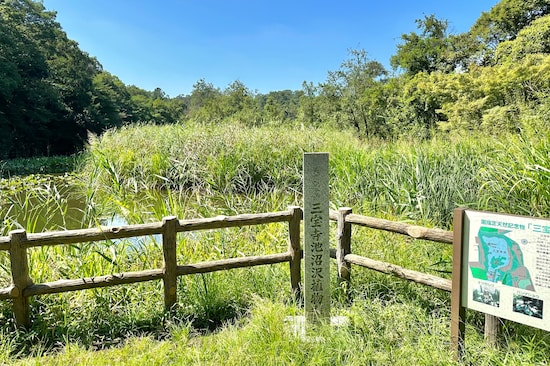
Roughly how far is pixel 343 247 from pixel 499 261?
146 centimetres

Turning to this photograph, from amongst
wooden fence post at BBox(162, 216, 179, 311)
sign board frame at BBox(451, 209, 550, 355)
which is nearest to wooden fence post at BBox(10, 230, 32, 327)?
wooden fence post at BBox(162, 216, 179, 311)

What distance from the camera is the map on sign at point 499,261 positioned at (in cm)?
201

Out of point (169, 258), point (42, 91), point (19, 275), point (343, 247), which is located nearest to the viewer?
point (19, 275)

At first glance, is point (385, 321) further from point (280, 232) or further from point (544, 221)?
point (280, 232)

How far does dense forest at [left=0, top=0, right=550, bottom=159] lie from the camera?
14289 millimetres

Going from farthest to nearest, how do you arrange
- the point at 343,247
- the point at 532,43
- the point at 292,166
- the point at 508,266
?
1. the point at 532,43
2. the point at 292,166
3. the point at 343,247
4. the point at 508,266

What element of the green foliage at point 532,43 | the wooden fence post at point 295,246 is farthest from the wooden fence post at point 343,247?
the green foliage at point 532,43

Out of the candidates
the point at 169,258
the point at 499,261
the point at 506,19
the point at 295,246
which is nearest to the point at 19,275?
the point at 169,258

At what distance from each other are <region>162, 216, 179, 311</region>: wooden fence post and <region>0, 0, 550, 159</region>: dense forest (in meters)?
9.34

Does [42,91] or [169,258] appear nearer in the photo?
[169,258]

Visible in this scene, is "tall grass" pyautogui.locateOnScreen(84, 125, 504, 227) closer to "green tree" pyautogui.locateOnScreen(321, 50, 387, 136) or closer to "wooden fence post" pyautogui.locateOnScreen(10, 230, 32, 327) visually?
"wooden fence post" pyautogui.locateOnScreen(10, 230, 32, 327)

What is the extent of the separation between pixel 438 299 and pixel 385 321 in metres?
0.64

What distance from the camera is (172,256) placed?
3.11 meters

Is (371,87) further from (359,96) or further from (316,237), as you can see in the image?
(316,237)
